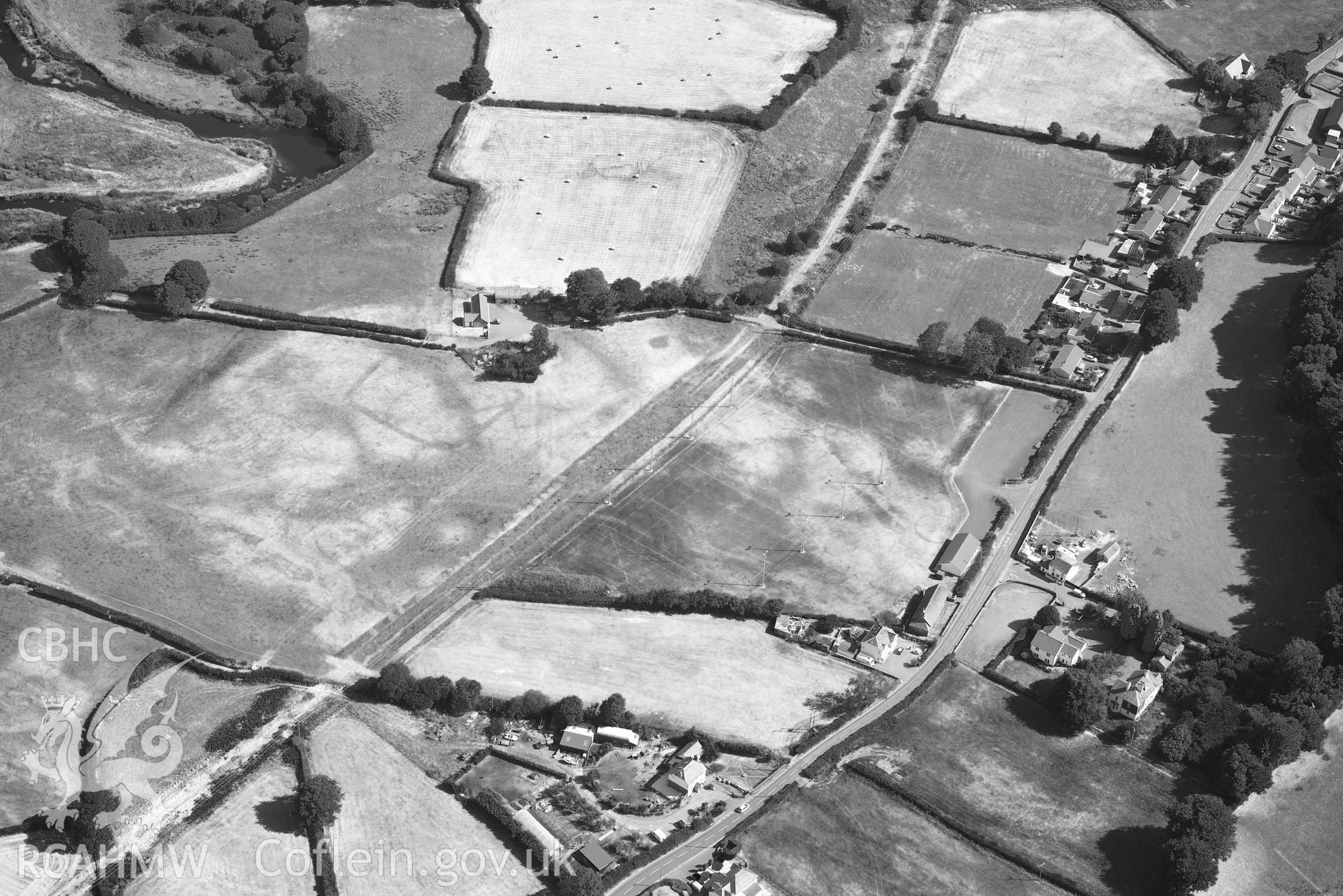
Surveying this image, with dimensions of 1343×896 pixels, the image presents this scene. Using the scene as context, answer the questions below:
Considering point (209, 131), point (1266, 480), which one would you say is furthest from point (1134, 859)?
point (209, 131)

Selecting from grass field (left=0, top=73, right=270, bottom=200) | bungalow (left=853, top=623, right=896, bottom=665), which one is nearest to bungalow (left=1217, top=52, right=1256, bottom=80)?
bungalow (left=853, top=623, right=896, bottom=665)

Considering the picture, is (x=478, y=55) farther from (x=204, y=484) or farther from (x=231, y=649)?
(x=231, y=649)

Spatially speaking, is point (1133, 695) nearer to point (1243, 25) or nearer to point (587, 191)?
point (587, 191)

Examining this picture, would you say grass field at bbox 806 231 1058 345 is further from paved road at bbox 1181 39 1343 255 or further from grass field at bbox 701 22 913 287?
paved road at bbox 1181 39 1343 255

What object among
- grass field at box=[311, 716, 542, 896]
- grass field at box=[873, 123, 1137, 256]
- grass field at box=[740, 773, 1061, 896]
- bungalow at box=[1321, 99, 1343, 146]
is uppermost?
bungalow at box=[1321, 99, 1343, 146]

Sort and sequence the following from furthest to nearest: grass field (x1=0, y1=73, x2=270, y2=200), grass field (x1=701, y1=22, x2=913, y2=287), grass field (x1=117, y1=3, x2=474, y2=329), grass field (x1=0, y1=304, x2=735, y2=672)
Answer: grass field (x1=0, y1=73, x2=270, y2=200)
grass field (x1=701, y1=22, x2=913, y2=287)
grass field (x1=117, y1=3, x2=474, y2=329)
grass field (x1=0, y1=304, x2=735, y2=672)

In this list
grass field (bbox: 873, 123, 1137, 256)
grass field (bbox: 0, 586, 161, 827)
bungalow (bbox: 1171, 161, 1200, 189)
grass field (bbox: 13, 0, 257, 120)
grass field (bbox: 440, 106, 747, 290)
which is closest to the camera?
grass field (bbox: 0, 586, 161, 827)
